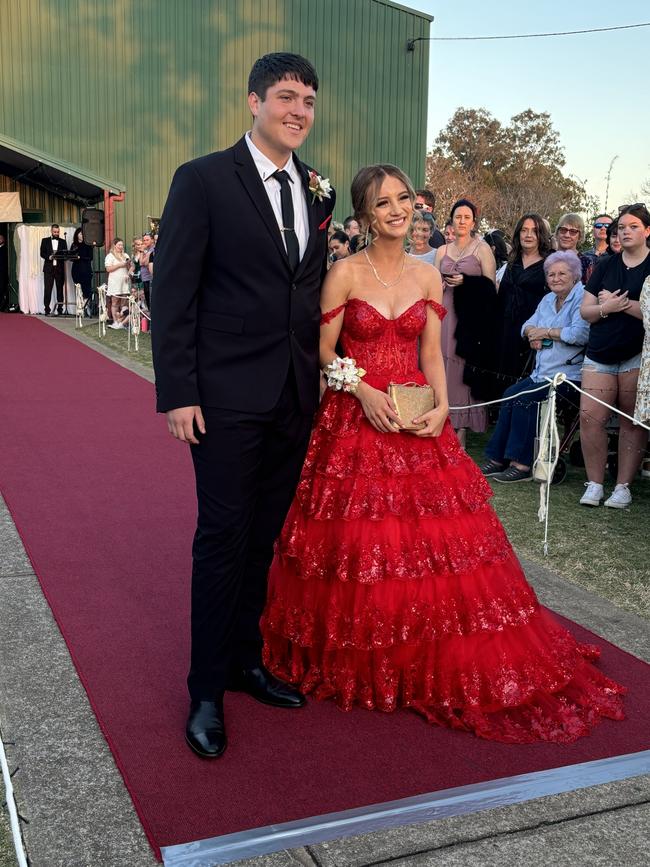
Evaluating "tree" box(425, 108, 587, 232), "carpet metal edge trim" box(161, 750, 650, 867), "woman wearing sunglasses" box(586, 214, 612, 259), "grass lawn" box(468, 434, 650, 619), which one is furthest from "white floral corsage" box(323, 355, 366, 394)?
"tree" box(425, 108, 587, 232)

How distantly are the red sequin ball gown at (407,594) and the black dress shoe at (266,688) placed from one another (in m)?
0.10

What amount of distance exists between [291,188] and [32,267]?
2228 centimetres

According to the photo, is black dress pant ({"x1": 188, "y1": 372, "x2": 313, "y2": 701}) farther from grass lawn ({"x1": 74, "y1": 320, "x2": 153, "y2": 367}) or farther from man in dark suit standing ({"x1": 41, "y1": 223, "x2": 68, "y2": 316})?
man in dark suit standing ({"x1": 41, "y1": 223, "x2": 68, "y2": 316})

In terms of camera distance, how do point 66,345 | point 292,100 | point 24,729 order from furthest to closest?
point 66,345
point 24,729
point 292,100

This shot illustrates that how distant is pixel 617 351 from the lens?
21.0 ft

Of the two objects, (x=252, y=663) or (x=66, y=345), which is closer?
(x=252, y=663)

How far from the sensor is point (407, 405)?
3568 mm

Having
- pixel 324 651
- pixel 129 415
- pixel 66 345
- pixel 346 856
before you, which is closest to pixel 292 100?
pixel 324 651

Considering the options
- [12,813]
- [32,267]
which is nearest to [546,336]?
[12,813]

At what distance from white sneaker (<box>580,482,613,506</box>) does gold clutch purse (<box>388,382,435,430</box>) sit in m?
3.24

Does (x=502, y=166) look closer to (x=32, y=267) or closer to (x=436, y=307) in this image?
(x=32, y=267)

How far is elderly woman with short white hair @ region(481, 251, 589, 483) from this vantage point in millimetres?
→ 7062

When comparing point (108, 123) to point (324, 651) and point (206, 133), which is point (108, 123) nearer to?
point (206, 133)

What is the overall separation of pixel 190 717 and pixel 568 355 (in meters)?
4.75
